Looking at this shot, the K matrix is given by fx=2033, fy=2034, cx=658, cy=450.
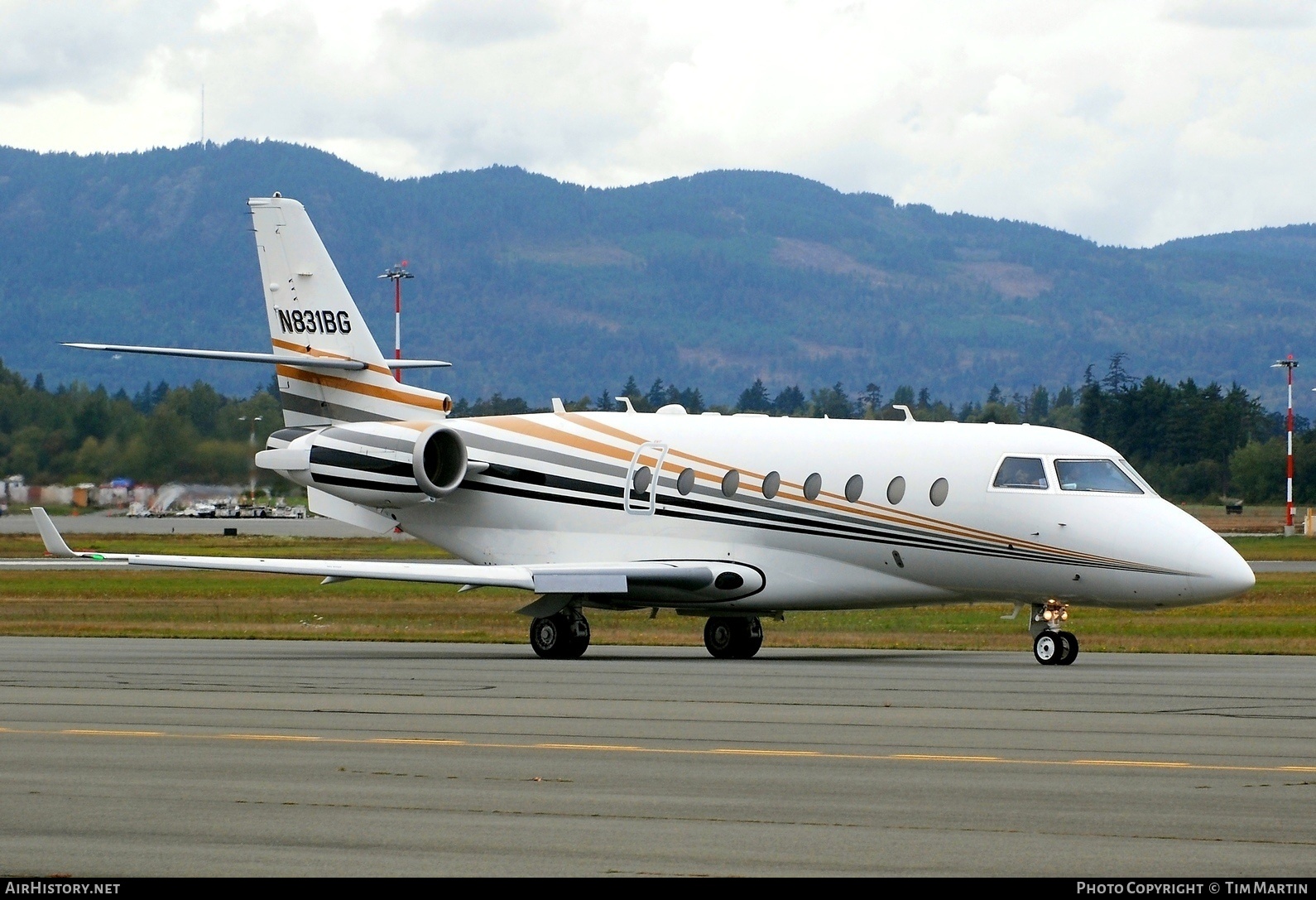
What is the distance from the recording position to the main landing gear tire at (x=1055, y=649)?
26016 millimetres

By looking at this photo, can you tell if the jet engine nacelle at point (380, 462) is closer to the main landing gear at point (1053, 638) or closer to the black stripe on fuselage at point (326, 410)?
the black stripe on fuselage at point (326, 410)

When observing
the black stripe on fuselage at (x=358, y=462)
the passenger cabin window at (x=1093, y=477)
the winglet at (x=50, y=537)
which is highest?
the black stripe on fuselage at (x=358, y=462)

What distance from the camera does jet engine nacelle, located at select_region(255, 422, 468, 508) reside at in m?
30.8

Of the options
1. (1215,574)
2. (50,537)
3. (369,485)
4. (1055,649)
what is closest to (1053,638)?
(1055,649)

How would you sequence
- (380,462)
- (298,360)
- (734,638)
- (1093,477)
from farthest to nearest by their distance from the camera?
(298,360) < (380,462) < (734,638) < (1093,477)

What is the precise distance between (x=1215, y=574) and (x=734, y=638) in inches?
303

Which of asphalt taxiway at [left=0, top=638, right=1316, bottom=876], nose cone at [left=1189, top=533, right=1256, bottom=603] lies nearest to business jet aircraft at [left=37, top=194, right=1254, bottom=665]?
nose cone at [left=1189, top=533, right=1256, bottom=603]

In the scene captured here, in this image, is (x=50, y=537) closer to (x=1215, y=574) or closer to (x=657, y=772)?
(x=1215, y=574)

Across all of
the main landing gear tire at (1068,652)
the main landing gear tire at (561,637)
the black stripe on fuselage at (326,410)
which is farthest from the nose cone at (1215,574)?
the black stripe on fuselage at (326,410)

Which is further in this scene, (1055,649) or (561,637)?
(561,637)

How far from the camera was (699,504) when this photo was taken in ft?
95.6

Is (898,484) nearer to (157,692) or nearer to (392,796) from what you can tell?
(157,692)

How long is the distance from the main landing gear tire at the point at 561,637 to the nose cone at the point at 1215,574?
8.67 metres

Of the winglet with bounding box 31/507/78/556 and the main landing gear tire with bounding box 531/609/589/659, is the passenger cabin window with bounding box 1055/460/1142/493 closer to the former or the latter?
the main landing gear tire with bounding box 531/609/589/659
